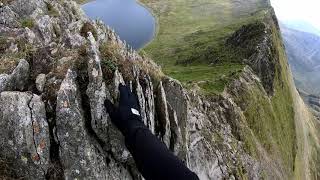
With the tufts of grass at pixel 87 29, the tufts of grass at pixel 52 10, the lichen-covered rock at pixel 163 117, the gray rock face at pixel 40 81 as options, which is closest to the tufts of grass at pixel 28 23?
the tufts of grass at pixel 87 29

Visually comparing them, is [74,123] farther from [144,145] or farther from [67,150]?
[144,145]

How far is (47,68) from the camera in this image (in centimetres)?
1973

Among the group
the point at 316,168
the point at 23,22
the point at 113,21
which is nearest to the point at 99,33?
the point at 23,22

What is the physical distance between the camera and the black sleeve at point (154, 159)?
12.4 meters

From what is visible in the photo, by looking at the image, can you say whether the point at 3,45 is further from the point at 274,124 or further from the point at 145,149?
the point at 274,124

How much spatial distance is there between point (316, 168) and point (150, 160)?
165 meters

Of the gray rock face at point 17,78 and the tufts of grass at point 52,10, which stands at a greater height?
the tufts of grass at point 52,10

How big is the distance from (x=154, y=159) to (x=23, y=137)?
620cm

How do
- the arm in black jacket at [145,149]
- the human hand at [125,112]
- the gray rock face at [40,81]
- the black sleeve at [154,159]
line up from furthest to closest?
the gray rock face at [40,81] → the human hand at [125,112] → the arm in black jacket at [145,149] → the black sleeve at [154,159]

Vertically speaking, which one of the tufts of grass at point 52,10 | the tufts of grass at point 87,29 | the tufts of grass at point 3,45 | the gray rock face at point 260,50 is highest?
the gray rock face at point 260,50

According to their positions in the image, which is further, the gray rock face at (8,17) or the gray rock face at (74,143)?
the gray rock face at (8,17)

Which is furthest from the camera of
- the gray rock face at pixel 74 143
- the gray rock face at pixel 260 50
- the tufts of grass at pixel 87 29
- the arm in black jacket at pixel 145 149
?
the gray rock face at pixel 260 50

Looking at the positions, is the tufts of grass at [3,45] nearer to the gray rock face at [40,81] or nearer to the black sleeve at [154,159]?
the gray rock face at [40,81]

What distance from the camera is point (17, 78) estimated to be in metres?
18.7
